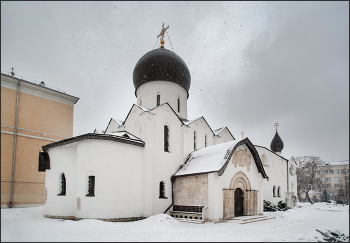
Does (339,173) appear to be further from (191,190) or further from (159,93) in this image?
(159,93)

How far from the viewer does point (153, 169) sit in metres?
16.4

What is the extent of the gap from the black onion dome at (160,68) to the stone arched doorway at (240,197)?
8.40 m

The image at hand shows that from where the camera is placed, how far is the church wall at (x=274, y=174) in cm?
2445

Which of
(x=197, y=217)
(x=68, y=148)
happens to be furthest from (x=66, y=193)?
(x=197, y=217)

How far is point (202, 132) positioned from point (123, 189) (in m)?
8.02

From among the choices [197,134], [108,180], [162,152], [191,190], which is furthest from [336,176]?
[108,180]

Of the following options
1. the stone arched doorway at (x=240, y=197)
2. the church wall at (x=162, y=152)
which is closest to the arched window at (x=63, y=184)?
the church wall at (x=162, y=152)

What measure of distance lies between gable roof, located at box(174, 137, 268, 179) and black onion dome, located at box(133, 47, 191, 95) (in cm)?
593

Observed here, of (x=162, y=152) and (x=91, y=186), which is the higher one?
(x=162, y=152)

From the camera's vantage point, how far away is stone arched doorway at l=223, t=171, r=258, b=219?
15.4 meters

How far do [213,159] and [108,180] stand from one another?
6031 mm

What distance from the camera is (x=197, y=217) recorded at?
14.6 meters

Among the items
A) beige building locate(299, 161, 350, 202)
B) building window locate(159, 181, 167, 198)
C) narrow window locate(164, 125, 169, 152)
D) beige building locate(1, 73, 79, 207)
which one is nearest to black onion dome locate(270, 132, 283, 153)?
beige building locate(299, 161, 350, 202)

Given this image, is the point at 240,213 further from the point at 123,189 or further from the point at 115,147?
the point at 115,147
